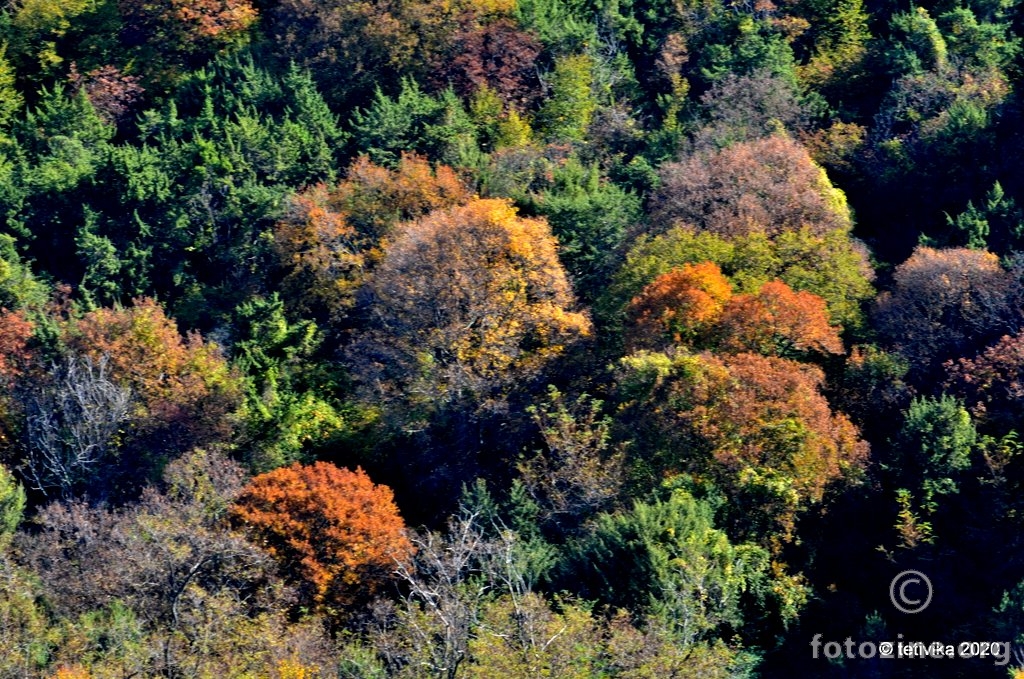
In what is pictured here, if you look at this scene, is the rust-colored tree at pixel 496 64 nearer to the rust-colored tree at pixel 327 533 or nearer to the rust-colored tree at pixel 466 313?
the rust-colored tree at pixel 466 313

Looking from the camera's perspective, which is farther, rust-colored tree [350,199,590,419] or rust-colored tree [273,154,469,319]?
Answer: rust-colored tree [273,154,469,319]

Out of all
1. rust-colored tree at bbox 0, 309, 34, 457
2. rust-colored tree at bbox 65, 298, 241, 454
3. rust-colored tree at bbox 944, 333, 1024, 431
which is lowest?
rust-colored tree at bbox 0, 309, 34, 457

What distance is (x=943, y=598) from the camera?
43250 mm

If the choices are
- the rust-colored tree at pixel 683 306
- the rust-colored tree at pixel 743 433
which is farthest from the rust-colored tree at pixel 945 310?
the rust-colored tree at pixel 683 306

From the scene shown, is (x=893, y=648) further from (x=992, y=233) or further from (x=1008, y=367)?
(x=992, y=233)

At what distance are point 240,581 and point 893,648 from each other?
16500 mm

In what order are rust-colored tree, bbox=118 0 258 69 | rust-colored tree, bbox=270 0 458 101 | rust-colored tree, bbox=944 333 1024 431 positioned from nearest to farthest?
rust-colored tree, bbox=944 333 1024 431, rust-colored tree, bbox=270 0 458 101, rust-colored tree, bbox=118 0 258 69

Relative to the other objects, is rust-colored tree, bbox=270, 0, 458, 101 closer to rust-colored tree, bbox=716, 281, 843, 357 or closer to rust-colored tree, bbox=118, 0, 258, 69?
rust-colored tree, bbox=118, 0, 258, 69

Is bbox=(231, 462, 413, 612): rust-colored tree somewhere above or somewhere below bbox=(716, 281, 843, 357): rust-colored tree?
below

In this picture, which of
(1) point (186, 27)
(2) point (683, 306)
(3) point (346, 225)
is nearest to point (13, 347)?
(3) point (346, 225)

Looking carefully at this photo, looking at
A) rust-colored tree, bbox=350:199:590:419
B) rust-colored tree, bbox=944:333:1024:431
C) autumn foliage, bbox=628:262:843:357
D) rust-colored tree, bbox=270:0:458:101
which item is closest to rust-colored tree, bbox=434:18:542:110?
rust-colored tree, bbox=270:0:458:101

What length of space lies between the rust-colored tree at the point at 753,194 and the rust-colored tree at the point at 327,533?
Answer: 564 inches

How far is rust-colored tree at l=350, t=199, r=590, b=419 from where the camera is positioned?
1948 inches

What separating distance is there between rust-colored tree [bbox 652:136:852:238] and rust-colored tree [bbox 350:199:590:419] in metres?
4.90
